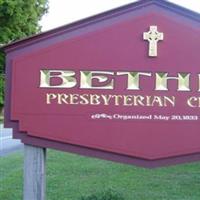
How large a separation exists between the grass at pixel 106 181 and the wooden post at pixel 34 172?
141 inches

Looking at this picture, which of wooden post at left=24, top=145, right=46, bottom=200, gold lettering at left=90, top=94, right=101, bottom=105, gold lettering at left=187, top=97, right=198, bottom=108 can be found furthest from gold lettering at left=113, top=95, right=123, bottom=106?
wooden post at left=24, top=145, right=46, bottom=200

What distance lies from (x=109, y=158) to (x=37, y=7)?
141 feet

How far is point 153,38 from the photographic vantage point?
5.32m

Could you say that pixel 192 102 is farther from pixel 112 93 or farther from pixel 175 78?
pixel 112 93

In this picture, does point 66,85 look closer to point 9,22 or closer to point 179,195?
point 179,195

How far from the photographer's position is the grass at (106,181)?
30.2ft

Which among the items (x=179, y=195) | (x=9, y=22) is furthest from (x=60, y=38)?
(x=9, y=22)

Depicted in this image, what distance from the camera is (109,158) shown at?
5340 mm

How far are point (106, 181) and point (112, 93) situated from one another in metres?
5.42

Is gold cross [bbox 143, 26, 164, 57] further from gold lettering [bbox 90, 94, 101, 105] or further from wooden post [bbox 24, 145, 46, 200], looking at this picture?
wooden post [bbox 24, 145, 46, 200]

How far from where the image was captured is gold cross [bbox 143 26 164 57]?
17.4 ft

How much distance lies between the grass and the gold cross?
4.00m

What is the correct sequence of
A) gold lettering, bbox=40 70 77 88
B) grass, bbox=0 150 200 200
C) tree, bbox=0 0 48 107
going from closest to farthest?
gold lettering, bbox=40 70 77 88, grass, bbox=0 150 200 200, tree, bbox=0 0 48 107

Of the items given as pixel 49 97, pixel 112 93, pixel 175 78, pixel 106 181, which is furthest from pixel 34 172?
pixel 106 181
